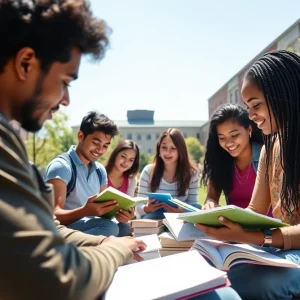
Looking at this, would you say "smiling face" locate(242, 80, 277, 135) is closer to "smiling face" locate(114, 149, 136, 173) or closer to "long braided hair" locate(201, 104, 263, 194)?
"long braided hair" locate(201, 104, 263, 194)

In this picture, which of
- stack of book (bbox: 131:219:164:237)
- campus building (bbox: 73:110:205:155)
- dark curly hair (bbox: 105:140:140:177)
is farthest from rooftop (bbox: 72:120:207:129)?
stack of book (bbox: 131:219:164:237)

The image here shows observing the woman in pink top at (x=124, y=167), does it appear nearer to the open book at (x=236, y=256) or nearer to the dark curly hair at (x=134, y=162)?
the dark curly hair at (x=134, y=162)

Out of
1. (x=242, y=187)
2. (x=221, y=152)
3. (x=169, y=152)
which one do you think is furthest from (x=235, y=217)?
(x=169, y=152)

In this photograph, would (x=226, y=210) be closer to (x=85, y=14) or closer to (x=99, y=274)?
(x=99, y=274)

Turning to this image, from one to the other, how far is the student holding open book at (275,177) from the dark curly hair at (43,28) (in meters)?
0.89

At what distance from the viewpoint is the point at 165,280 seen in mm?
921

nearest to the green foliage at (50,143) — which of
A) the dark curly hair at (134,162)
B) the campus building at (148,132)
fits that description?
the dark curly hair at (134,162)

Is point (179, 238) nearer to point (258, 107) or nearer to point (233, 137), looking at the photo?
point (258, 107)

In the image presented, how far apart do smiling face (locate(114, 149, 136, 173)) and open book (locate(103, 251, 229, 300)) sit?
3.06 metres

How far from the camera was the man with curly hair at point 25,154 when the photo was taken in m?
0.64

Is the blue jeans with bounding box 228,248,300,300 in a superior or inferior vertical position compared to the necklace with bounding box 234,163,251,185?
inferior

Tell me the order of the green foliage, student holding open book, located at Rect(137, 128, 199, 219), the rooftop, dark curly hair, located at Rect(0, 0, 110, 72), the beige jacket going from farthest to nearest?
the rooftop < the green foliage < student holding open book, located at Rect(137, 128, 199, 219) < dark curly hair, located at Rect(0, 0, 110, 72) < the beige jacket

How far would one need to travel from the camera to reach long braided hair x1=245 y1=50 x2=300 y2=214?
69.3 inches

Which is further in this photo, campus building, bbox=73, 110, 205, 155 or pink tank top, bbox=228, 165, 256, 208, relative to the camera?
campus building, bbox=73, 110, 205, 155
